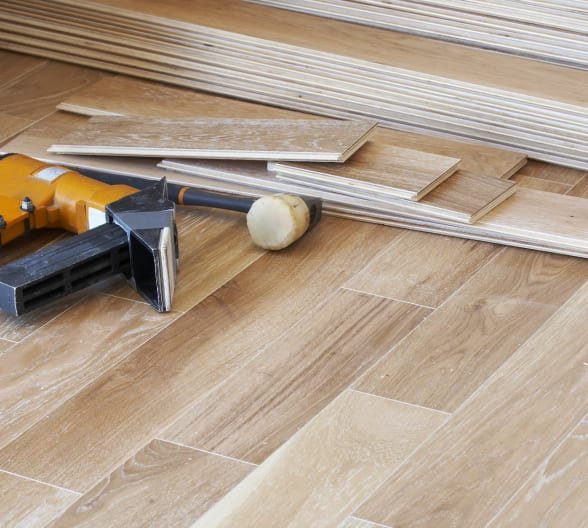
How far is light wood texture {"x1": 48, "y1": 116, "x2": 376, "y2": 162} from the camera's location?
2723mm

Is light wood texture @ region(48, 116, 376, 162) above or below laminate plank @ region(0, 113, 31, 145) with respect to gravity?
above

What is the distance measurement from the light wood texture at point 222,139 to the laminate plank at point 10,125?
27 centimetres

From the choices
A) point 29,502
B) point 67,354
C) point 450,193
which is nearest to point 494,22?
point 450,193

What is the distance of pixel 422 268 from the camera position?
2.54 meters

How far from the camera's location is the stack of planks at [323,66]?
9.84 feet

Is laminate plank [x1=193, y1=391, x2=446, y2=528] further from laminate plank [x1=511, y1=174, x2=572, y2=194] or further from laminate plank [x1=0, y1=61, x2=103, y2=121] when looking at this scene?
laminate plank [x1=0, y1=61, x2=103, y2=121]

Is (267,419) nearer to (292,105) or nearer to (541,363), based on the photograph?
(541,363)

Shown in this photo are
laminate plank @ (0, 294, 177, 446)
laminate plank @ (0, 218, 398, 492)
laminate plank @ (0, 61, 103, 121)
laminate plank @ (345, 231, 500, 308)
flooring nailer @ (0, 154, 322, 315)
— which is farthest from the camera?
laminate plank @ (0, 61, 103, 121)

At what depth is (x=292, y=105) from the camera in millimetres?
3252

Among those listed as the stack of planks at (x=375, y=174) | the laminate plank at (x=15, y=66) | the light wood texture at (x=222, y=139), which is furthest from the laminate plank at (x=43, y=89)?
the light wood texture at (x=222, y=139)

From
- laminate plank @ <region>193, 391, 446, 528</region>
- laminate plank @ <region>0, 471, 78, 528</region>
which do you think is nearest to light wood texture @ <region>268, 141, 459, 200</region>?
laminate plank @ <region>193, 391, 446, 528</region>

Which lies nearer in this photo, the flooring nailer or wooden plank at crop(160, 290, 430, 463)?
wooden plank at crop(160, 290, 430, 463)

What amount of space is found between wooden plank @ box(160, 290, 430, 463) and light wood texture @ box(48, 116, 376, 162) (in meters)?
0.46

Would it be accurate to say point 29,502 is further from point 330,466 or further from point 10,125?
point 10,125
